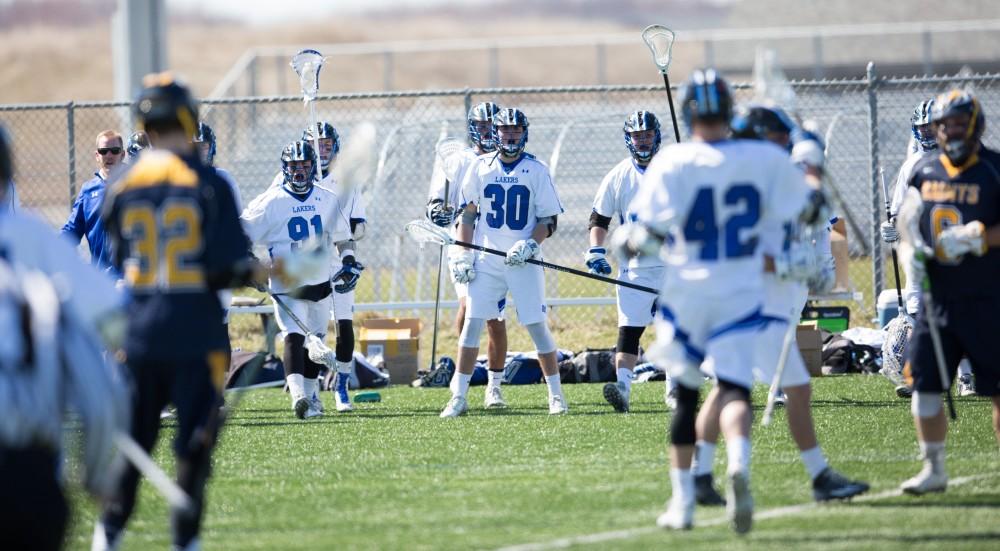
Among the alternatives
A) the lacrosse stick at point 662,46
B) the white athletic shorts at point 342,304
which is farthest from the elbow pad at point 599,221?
the white athletic shorts at point 342,304

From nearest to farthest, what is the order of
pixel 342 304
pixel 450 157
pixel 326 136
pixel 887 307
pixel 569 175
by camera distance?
1. pixel 342 304
2. pixel 326 136
3. pixel 450 157
4. pixel 887 307
5. pixel 569 175

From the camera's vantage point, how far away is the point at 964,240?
6.55 metres

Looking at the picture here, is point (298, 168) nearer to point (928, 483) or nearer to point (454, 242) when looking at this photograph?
point (454, 242)

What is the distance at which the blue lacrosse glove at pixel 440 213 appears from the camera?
11367 millimetres

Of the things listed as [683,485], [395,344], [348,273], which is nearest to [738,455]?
[683,485]

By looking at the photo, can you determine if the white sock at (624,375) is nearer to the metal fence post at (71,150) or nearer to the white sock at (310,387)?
the white sock at (310,387)

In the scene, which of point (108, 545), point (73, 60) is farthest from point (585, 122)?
point (73, 60)

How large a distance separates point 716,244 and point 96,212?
5.01 meters

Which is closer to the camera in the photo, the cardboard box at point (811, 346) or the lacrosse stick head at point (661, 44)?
the lacrosse stick head at point (661, 44)

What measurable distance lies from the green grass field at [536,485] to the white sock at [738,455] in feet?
0.98

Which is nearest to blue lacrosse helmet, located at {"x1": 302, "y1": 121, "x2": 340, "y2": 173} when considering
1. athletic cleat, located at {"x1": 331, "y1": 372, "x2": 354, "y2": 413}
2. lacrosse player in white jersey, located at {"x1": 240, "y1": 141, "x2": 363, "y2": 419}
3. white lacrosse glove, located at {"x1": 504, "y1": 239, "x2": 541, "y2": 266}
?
lacrosse player in white jersey, located at {"x1": 240, "y1": 141, "x2": 363, "y2": 419}

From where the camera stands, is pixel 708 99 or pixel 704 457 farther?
pixel 704 457

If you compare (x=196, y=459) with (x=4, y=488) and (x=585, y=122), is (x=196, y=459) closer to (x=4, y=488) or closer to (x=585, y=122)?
(x=4, y=488)

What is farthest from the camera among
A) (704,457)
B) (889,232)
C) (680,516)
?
(889,232)
